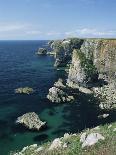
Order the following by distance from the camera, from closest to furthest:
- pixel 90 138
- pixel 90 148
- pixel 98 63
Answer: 1. pixel 90 148
2. pixel 90 138
3. pixel 98 63

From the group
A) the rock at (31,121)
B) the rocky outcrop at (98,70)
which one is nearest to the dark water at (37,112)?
the rock at (31,121)

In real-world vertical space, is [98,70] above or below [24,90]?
above

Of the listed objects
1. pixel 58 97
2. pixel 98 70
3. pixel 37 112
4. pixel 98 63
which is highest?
pixel 98 63

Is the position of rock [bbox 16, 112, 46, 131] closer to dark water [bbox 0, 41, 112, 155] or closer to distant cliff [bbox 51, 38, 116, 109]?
dark water [bbox 0, 41, 112, 155]

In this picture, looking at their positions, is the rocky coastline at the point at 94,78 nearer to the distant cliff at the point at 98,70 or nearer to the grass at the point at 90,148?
the distant cliff at the point at 98,70

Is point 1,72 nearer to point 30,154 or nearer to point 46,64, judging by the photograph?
point 46,64

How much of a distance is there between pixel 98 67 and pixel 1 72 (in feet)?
185

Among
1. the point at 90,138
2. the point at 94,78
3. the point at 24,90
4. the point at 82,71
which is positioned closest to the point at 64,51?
the point at 82,71

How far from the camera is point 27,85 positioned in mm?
119500

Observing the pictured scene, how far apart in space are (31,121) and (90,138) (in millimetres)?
38400

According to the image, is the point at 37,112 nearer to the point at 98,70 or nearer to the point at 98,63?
the point at 98,70

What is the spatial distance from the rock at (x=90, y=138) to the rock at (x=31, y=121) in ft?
113

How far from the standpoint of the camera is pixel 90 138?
3800 centimetres

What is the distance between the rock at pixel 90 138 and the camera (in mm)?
37259
